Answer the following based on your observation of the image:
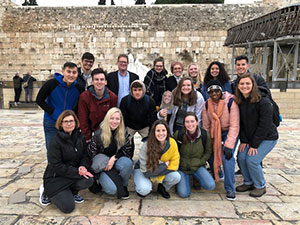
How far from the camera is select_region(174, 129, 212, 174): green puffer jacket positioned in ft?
10.5

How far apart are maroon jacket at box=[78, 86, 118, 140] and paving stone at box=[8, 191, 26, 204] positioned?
3.47 ft

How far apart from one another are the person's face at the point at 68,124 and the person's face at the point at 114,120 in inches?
18.3

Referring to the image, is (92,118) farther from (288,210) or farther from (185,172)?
(288,210)

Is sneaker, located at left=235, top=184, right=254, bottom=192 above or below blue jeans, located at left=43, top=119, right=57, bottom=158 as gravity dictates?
below

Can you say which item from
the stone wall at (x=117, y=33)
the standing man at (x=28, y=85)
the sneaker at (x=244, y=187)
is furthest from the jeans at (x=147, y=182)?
the stone wall at (x=117, y=33)

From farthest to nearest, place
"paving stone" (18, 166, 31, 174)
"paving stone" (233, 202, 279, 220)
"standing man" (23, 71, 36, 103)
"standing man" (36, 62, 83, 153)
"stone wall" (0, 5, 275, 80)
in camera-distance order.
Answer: "stone wall" (0, 5, 275, 80)
"standing man" (23, 71, 36, 103)
"paving stone" (18, 166, 31, 174)
"standing man" (36, 62, 83, 153)
"paving stone" (233, 202, 279, 220)

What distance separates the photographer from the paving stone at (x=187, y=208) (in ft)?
8.78

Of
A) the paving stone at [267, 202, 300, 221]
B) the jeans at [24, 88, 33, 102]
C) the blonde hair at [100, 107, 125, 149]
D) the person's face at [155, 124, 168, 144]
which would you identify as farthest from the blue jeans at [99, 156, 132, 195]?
the jeans at [24, 88, 33, 102]

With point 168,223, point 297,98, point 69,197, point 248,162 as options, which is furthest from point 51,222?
point 297,98

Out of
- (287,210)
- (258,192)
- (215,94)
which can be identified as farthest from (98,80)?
(287,210)

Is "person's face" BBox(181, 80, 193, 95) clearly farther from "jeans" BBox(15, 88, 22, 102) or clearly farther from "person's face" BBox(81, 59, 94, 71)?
"jeans" BBox(15, 88, 22, 102)

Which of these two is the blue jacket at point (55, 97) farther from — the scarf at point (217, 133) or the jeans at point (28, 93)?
the jeans at point (28, 93)

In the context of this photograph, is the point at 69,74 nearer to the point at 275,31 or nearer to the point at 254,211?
the point at 254,211

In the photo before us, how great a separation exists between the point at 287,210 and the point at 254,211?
1.27ft
